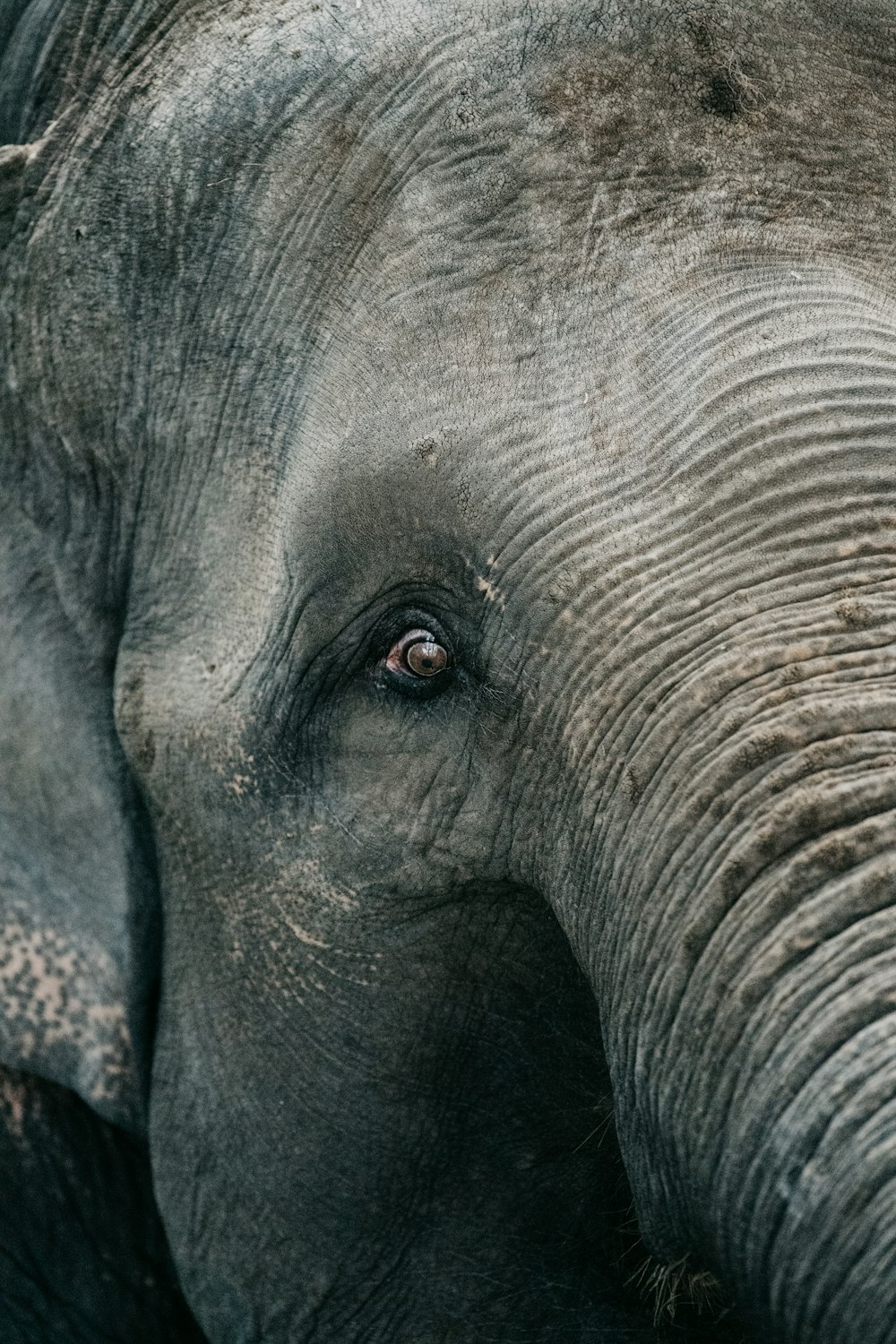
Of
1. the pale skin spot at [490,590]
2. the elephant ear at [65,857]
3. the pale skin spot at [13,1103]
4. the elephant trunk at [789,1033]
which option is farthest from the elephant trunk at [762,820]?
Answer: the pale skin spot at [13,1103]

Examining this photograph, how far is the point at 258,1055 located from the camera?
7.77ft

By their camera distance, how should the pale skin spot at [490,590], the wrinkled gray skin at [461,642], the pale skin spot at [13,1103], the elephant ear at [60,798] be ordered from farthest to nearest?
the pale skin spot at [13,1103] → the elephant ear at [60,798] → the pale skin spot at [490,590] → the wrinkled gray skin at [461,642]

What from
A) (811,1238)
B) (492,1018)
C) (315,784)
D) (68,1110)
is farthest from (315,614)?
(68,1110)

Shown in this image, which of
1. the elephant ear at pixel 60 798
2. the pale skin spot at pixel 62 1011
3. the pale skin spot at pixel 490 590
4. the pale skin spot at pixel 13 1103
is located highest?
the pale skin spot at pixel 490 590

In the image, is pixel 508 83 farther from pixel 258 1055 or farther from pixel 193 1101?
pixel 193 1101

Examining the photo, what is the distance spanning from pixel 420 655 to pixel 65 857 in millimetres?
855

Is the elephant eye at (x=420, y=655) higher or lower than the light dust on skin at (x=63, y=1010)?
higher

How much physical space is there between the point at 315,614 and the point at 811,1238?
0.99m

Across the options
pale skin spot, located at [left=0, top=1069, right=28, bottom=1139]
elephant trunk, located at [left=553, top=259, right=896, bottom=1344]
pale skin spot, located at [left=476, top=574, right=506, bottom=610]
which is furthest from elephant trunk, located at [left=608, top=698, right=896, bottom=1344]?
pale skin spot, located at [left=0, top=1069, right=28, bottom=1139]

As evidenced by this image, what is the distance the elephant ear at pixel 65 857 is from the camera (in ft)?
8.29

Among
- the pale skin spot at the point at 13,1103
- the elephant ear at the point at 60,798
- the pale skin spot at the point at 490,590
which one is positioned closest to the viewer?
the pale skin spot at the point at 490,590

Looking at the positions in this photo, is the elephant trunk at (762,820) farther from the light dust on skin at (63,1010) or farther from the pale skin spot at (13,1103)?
the pale skin spot at (13,1103)

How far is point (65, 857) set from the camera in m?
2.58

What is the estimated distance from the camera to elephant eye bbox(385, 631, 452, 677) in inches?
79.5
